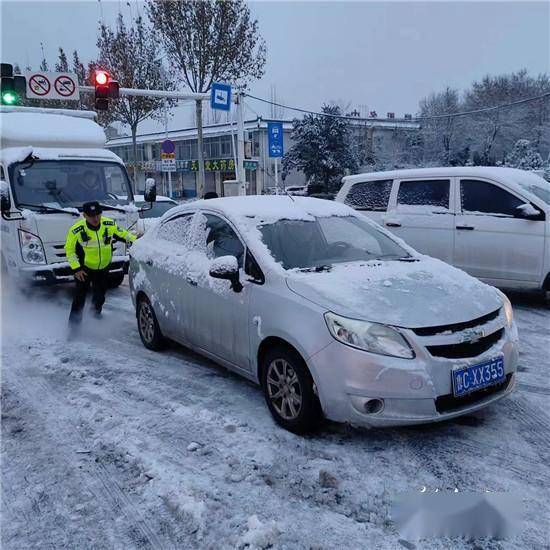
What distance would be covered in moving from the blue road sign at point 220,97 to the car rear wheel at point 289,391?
11.2 m

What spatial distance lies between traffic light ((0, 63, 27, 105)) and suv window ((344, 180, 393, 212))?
8250mm

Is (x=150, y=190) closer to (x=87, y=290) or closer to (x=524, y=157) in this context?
(x=87, y=290)

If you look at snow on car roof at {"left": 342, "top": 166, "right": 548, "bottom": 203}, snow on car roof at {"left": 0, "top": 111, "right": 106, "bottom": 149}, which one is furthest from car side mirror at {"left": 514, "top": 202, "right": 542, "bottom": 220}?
snow on car roof at {"left": 0, "top": 111, "right": 106, "bottom": 149}

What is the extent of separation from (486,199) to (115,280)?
603 cm

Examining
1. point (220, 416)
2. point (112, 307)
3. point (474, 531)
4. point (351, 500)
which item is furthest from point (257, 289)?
point (112, 307)

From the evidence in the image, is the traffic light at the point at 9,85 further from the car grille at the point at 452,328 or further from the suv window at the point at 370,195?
the car grille at the point at 452,328

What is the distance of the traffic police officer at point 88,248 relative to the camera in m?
6.48

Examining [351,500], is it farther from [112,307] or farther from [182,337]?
[112,307]

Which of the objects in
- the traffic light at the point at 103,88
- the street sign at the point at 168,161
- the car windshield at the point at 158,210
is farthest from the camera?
the street sign at the point at 168,161

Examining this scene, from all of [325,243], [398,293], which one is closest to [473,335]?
[398,293]

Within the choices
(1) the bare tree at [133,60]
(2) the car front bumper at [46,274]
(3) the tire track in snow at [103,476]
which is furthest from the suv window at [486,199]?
(1) the bare tree at [133,60]

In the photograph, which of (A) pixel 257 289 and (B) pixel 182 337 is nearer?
(A) pixel 257 289

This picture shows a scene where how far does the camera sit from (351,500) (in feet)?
9.78

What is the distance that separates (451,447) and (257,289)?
5.71 feet
